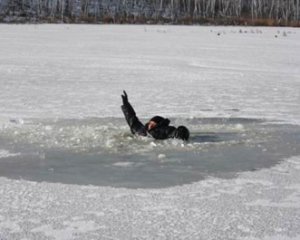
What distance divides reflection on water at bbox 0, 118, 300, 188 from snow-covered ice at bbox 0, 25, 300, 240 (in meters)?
0.01

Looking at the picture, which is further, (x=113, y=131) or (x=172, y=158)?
(x=113, y=131)

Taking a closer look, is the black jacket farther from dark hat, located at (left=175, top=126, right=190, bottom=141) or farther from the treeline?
the treeline

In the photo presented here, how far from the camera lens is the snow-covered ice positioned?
173 inches

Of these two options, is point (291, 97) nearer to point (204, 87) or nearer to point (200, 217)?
point (204, 87)

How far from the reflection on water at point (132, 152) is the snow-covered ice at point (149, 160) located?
0.04 feet

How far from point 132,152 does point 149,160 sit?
0.44 metres

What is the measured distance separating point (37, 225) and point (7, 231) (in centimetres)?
23

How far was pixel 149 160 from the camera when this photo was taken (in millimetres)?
6465

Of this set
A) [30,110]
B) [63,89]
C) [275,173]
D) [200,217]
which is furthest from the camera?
[63,89]

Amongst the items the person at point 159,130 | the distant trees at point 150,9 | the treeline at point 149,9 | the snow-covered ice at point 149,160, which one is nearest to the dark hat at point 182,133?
the person at point 159,130

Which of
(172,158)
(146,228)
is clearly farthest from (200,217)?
(172,158)

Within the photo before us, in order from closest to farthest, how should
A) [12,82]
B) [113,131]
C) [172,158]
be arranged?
[172,158], [113,131], [12,82]

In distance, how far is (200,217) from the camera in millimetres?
4535

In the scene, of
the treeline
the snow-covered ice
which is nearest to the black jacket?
the snow-covered ice
